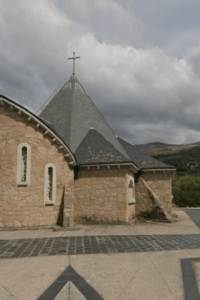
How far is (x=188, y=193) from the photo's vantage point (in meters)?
39.0

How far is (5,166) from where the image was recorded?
12234 mm

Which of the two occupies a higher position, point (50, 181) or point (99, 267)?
point (50, 181)

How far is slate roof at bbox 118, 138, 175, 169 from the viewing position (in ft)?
55.5

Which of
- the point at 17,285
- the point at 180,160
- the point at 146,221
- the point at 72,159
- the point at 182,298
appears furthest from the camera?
the point at 180,160

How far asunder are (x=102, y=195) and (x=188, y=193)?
29735 millimetres

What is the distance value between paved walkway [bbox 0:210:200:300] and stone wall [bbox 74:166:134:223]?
114 inches

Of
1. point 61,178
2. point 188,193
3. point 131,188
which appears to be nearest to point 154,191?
point 131,188

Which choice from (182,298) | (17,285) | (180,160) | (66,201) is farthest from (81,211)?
(180,160)

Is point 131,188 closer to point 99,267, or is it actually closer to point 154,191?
point 154,191

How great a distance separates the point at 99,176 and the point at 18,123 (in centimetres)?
548

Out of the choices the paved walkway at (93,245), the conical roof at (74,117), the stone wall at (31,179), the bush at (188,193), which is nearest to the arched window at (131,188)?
the conical roof at (74,117)

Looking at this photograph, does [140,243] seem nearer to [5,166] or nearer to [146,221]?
[146,221]

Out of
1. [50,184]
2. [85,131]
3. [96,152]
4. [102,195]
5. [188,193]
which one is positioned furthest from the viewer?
[188,193]

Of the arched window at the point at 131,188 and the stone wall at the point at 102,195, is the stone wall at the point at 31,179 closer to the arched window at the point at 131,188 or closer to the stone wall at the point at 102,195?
the stone wall at the point at 102,195
